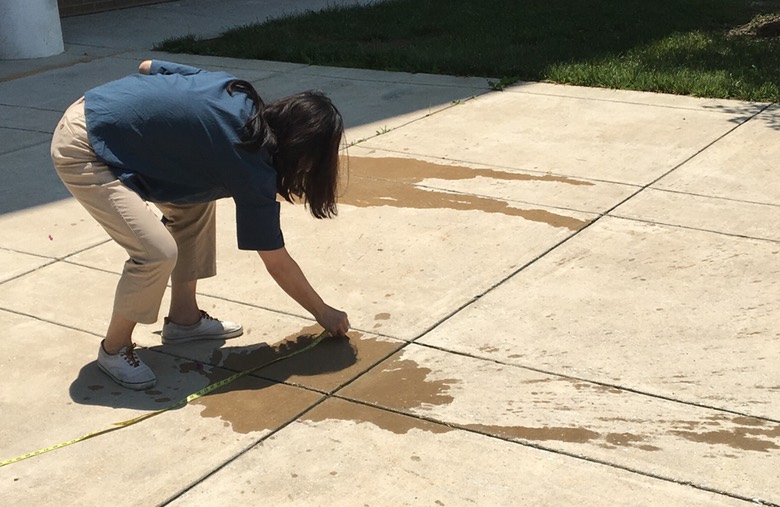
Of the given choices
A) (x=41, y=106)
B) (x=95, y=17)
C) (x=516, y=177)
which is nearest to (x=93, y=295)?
(x=516, y=177)

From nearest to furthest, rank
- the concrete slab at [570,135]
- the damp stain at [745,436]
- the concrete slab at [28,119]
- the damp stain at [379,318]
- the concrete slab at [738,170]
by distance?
1. the damp stain at [745,436]
2. the damp stain at [379,318]
3. the concrete slab at [738,170]
4. the concrete slab at [570,135]
5. the concrete slab at [28,119]

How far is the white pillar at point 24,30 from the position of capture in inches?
413

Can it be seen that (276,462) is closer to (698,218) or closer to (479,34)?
(698,218)

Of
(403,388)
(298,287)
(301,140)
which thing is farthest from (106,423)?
(301,140)

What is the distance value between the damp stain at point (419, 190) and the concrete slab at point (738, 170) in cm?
65

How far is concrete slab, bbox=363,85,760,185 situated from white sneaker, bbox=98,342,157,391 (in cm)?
330

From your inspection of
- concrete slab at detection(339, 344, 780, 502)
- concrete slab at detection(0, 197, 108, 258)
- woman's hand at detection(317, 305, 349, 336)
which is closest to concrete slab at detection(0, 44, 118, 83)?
concrete slab at detection(0, 197, 108, 258)

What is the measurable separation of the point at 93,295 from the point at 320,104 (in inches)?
70.4

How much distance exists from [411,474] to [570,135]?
4.39m

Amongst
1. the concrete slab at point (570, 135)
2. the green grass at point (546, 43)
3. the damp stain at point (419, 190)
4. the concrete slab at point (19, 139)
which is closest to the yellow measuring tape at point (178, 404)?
the damp stain at point (419, 190)

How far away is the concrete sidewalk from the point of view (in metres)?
3.57

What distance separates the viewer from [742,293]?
494 centimetres

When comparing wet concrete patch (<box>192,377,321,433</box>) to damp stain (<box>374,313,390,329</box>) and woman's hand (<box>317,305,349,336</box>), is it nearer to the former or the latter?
woman's hand (<box>317,305,349,336</box>)

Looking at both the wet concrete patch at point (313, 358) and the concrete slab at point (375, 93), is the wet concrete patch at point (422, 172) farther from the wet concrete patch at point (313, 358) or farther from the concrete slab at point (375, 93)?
the wet concrete patch at point (313, 358)
